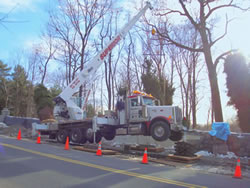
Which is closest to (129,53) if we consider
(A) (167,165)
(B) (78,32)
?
(B) (78,32)

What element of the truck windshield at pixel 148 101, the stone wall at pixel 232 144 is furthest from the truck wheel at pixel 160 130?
the stone wall at pixel 232 144

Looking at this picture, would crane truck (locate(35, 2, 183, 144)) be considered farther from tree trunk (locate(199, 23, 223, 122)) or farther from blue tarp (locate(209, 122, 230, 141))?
tree trunk (locate(199, 23, 223, 122))

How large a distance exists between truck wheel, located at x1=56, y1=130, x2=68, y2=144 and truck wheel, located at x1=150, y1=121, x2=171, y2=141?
6.22 m

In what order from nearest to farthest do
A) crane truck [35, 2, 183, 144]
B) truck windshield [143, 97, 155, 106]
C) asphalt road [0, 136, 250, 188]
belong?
1. asphalt road [0, 136, 250, 188]
2. crane truck [35, 2, 183, 144]
3. truck windshield [143, 97, 155, 106]

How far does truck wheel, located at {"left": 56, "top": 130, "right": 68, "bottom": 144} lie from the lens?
16.1 m

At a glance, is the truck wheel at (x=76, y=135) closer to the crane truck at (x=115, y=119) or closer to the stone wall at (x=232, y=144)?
the crane truck at (x=115, y=119)

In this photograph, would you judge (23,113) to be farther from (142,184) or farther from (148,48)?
(142,184)

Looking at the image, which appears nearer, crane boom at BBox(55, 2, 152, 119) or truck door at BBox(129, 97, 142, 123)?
truck door at BBox(129, 97, 142, 123)

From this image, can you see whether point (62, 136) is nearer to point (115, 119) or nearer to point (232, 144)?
point (115, 119)

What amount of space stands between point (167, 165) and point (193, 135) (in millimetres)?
4815

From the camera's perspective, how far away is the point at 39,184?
5512 mm

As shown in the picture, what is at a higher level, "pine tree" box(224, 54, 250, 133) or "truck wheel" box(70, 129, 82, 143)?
"pine tree" box(224, 54, 250, 133)

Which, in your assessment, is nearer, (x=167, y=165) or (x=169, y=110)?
(x=167, y=165)

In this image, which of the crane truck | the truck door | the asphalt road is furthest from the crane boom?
the asphalt road
